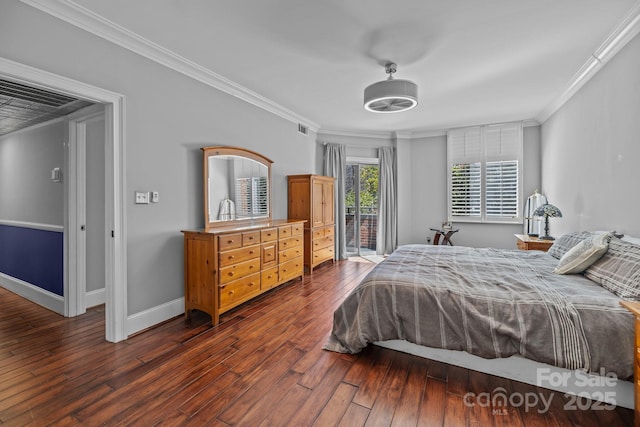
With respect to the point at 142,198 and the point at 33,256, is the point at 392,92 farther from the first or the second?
the point at 33,256

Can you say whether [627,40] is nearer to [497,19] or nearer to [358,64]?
[497,19]

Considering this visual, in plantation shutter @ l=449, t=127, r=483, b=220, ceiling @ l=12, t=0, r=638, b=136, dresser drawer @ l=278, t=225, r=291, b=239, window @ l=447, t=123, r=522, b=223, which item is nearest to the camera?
ceiling @ l=12, t=0, r=638, b=136

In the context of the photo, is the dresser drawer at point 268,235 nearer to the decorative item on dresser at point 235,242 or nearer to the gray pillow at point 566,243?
the decorative item on dresser at point 235,242

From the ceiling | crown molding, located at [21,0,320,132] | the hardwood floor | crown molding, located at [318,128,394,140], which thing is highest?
crown molding, located at [318,128,394,140]

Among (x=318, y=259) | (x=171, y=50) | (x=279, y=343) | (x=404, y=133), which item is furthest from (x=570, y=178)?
(x=171, y=50)

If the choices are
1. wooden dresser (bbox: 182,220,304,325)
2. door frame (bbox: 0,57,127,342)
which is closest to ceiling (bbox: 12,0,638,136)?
door frame (bbox: 0,57,127,342)

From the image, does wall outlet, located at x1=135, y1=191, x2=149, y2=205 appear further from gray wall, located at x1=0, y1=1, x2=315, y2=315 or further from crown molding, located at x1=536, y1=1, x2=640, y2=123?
crown molding, located at x1=536, y1=1, x2=640, y2=123

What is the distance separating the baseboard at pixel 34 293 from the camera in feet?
10.5

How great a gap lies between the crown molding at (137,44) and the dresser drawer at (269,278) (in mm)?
2293

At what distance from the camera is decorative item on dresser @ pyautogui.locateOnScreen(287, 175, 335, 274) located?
15.8 feet

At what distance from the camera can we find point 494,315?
1.85 meters

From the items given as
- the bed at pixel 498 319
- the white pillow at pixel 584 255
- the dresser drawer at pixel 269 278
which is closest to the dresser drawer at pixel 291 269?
the dresser drawer at pixel 269 278

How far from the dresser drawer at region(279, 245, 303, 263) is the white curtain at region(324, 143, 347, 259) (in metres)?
1.80

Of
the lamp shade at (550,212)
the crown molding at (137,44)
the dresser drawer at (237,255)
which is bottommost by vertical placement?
the dresser drawer at (237,255)
